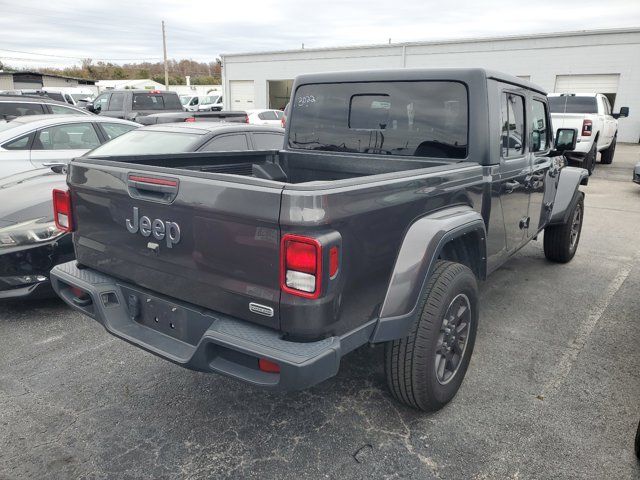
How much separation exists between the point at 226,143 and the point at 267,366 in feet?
13.5

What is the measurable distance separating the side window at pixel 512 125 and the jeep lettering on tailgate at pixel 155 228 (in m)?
2.31

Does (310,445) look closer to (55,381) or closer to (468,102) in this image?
(55,381)

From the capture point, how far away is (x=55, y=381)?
10.8ft

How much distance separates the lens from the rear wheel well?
313 centimetres

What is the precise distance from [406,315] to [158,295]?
1263 mm

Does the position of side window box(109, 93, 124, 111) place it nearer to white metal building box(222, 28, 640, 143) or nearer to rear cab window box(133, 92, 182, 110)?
rear cab window box(133, 92, 182, 110)

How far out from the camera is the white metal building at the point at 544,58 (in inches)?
879

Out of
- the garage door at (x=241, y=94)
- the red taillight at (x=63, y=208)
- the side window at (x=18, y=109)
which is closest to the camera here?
the red taillight at (x=63, y=208)

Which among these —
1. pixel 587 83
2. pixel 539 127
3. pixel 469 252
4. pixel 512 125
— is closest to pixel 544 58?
pixel 587 83

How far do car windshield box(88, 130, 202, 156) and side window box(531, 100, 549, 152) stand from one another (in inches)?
134

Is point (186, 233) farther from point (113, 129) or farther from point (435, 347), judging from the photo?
point (113, 129)

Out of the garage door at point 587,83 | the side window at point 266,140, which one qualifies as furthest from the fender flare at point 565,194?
the garage door at point 587,83

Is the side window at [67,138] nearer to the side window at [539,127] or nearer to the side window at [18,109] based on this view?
the side window at [18,109]

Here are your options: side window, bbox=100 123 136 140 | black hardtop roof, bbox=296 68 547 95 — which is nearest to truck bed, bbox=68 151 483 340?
black hardtop roof, bbox=296 68 547 95
